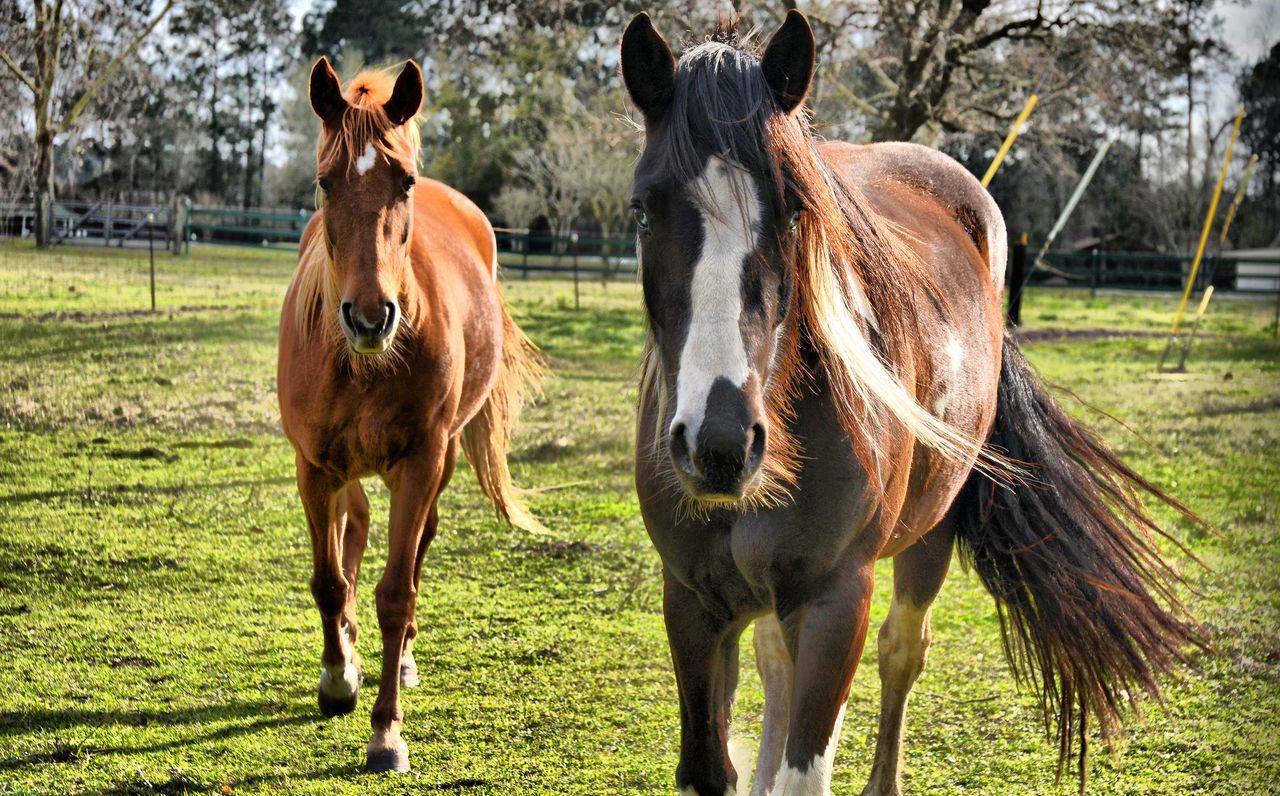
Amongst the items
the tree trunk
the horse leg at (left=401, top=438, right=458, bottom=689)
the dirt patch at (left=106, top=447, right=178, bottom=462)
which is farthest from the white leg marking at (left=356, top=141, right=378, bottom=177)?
the tree trunk

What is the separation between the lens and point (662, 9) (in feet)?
36.1

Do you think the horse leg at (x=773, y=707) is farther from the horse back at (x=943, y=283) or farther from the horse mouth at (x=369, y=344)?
the horse mouth at (x=369, y=344)

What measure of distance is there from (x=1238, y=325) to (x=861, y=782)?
57.4 feet

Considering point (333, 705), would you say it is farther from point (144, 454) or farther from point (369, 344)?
point (144, 454)

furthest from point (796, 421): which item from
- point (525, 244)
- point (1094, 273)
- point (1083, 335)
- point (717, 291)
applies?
point (1094, 273)

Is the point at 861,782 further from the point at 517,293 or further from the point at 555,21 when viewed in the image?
the point at 517,293

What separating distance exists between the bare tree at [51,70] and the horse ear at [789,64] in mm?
5296

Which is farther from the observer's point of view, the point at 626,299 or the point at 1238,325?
the point at 626,299

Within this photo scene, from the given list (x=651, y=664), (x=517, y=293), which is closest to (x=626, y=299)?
(x=517, y=293)

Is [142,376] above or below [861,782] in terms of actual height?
above

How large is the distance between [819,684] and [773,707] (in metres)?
0.81

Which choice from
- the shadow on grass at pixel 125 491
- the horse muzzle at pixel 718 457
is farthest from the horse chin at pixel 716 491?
the shadow on grass at pixel 125 491

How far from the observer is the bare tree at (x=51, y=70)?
6.04 m

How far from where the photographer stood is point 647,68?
2053mm
